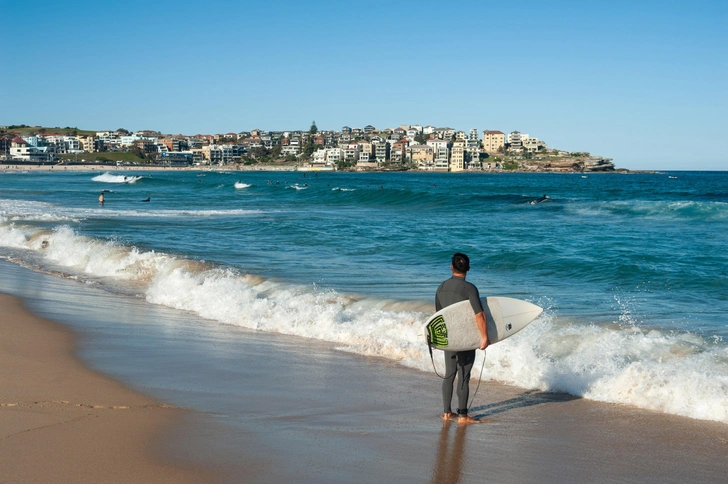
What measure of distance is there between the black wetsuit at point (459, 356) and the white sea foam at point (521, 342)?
175 cm

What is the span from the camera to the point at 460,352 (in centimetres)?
636

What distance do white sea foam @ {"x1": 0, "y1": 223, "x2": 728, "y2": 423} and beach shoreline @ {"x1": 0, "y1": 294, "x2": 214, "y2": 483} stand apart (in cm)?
362

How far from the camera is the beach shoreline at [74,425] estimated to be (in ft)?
15.8

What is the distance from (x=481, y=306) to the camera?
6328 mm

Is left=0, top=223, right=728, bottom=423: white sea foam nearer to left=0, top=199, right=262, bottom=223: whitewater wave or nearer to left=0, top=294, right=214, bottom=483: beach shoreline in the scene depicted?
left=0, top=294, right=214, bottom=483: beach shoreline

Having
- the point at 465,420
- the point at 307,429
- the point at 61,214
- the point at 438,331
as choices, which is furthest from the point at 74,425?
the point at 61,214

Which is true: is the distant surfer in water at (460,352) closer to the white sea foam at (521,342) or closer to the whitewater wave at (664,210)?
the white sea foam at (521,342)

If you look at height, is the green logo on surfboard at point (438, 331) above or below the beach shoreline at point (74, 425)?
above

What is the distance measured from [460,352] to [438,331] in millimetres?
308

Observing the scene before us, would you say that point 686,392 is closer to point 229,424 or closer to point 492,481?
point 492,481

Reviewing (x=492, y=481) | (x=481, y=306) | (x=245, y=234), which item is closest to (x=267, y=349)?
(x=481, y=306)

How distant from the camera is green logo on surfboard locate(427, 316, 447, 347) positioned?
6.26 meters

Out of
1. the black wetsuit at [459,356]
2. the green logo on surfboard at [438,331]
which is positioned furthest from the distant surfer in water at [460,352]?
the green logo on surfboard at [438,331]

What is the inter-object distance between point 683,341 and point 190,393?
639cm
